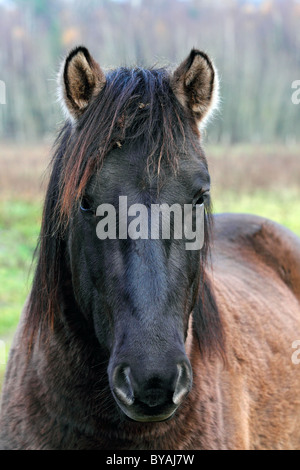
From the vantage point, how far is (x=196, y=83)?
8.27 feet

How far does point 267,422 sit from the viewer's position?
3299mm

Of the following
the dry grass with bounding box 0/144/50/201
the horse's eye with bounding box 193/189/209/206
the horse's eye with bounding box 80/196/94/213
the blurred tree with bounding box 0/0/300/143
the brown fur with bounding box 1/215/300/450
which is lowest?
the brown fur with bounding box 1/215/300/450

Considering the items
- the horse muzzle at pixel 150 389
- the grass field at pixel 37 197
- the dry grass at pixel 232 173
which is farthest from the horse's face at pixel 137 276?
the dry grass at pixel 232 173

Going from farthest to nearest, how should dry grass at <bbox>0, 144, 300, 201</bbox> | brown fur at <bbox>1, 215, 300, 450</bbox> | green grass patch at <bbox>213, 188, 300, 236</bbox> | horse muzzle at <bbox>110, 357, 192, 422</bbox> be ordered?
dry grass at <bbox>0, 144, 300, 201</bbox>, green grass patch at <bbox>213, 188, 300, 236</bbox>, brown fur at <bbox>1, 215, 300, 450</bbox>, horse muzzle at <bbox>110, 357, 192, 422</bbox>

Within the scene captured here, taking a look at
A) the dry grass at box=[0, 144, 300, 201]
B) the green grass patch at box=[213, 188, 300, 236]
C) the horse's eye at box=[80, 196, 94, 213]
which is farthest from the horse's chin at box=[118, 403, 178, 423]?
the dry grass at box=[0, 144, 300, 201]

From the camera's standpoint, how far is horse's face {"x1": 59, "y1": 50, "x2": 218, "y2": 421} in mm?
1877

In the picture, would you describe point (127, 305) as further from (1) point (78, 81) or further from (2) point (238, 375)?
(2) point (238, 375)

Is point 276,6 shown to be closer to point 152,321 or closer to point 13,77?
point 13,77

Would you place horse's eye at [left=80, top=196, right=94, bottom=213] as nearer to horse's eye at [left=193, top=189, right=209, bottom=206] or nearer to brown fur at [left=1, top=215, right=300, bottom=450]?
horse's eye at [left=193, top=189, right=209, bottom=206]

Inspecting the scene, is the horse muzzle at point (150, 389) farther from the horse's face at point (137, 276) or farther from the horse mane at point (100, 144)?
the horse mane at point (100, 144)

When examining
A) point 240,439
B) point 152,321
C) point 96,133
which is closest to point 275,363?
point 240,439

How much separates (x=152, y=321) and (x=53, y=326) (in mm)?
896

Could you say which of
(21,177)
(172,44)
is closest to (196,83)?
(21,177)

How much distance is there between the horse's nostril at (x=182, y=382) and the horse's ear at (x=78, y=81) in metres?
1.31
